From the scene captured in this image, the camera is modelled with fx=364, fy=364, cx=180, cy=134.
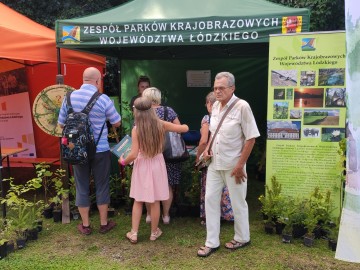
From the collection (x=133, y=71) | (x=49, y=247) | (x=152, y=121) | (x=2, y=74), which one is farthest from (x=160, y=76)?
(x=49, y=247)

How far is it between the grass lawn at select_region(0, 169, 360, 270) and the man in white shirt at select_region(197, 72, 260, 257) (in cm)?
20

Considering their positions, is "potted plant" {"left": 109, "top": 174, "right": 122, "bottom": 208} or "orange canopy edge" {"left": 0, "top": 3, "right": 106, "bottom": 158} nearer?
"orange canopy edge" {"left": 0, "top": 3, "right": 106, "bottom": 158}

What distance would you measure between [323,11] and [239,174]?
598 centimetres

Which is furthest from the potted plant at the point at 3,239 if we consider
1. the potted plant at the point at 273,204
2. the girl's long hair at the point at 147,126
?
the potted plant at the point at 273,204

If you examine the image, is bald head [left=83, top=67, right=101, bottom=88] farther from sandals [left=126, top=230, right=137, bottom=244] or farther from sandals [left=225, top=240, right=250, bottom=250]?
sandals [left=225, top=240, right=250, bottom=250]

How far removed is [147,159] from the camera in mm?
3520

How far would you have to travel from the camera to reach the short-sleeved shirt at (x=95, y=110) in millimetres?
3572

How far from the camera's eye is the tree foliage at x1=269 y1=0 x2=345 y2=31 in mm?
7695

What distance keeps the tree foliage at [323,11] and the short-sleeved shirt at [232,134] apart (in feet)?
18.5

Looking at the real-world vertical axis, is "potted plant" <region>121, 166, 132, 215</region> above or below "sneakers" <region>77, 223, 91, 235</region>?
above

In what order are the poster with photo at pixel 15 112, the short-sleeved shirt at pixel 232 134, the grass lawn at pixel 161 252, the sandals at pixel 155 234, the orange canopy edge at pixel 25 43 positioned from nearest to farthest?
the short-sleeved shirt at pixel 232 134 < the grass lawn at pixel 161 252 < the sandals at pixel 155 234 < the orange canopy edge at pixel 25 43 < the poster with photo at pixel 15 112

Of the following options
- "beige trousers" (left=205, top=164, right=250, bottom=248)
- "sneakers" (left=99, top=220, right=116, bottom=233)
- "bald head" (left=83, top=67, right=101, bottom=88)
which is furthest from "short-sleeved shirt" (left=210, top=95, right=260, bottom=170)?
"sneakers" (left=99, top=220, right=116, bottom=233)

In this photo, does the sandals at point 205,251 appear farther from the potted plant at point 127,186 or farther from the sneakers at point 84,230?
the potted plant at point 127,186

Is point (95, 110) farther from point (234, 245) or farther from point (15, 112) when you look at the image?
point (15, 112)
